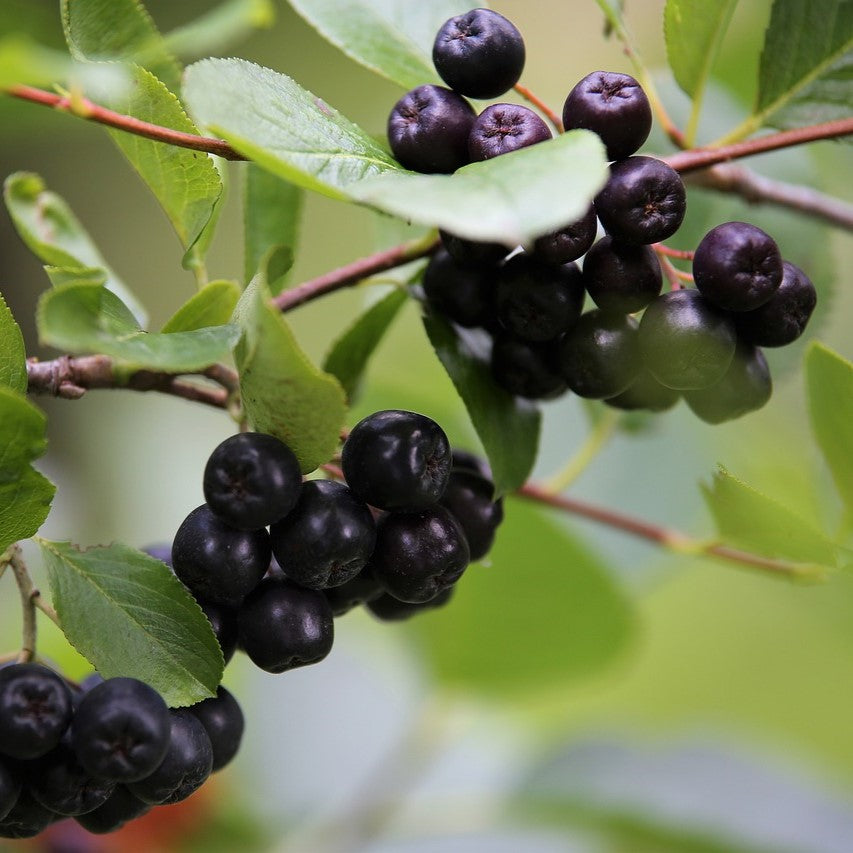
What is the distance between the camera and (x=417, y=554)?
0.61 metres

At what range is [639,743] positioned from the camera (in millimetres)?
1406

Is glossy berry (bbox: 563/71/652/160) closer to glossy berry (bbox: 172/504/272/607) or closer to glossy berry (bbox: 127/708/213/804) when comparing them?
glossy berry (bbox: 172/504/272/607)

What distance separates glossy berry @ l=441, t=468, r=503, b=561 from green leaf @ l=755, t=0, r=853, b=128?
34 cm

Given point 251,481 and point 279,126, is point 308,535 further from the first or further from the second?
point 279,126

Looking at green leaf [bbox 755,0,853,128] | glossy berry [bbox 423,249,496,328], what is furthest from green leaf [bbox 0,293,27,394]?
green leaf [bbox 755,0,853,128]

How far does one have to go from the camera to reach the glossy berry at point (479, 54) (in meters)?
0.65

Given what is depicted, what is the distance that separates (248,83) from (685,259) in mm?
300

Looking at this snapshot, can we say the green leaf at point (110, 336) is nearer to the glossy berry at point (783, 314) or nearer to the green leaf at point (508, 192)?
the green leaf at point (508, 192)

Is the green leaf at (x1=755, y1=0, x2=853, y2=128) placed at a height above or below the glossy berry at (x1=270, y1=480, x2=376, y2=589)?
above

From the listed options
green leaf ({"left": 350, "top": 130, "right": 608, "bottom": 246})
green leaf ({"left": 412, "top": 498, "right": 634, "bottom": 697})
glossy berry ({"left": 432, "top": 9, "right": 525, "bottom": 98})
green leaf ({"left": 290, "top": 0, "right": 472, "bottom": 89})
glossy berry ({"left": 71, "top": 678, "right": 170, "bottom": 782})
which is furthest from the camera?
green leaf ({"left": 412, "top": 498, "right": 634, "bottom": 697})

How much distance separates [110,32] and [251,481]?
1.06ft

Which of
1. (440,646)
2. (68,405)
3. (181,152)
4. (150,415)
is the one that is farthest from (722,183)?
(68,405)

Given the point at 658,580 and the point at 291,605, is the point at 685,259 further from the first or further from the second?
the point at 658,580

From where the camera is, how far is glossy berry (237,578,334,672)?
603mm
